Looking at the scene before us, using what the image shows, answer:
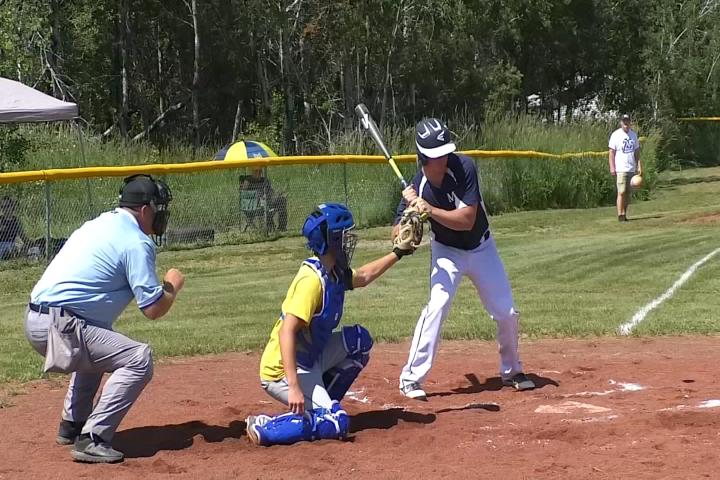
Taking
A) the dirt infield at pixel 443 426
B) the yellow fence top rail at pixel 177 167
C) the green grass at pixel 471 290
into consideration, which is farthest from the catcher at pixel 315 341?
the yellow fence top rail at pixel 177 167

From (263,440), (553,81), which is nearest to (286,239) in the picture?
(263,440)

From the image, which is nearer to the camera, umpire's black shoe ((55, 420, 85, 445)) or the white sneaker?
umpire's black shoe ((55, 420, 85, 445))

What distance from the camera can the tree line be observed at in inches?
1299

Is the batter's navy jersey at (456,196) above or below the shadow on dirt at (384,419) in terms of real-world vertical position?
above

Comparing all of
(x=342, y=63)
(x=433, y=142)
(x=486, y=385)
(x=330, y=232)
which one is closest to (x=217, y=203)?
(x=486, y=385)

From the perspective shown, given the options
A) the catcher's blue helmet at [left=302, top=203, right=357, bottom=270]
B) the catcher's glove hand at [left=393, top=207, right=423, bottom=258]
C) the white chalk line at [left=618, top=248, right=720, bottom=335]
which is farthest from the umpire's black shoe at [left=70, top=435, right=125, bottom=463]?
the white chalk line at [left=618, top=248, right=720, bottom=335]

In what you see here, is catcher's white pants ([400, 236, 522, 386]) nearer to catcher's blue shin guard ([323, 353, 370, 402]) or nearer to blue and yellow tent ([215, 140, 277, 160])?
catcher's blue shin guard ([323, 353, 370, 402])

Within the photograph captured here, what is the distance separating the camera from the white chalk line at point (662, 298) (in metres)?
10.6

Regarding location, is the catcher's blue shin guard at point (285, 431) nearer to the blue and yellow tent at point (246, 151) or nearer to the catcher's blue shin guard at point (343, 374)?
the catcher's blue shin guard at point (343, 374)

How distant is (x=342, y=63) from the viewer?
33250mm

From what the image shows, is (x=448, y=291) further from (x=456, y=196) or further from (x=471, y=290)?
(x=471, y=290)

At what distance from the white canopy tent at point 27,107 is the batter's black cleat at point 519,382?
1357 cm

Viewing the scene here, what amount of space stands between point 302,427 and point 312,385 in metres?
0.28

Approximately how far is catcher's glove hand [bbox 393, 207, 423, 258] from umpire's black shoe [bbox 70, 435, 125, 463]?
217 cm
